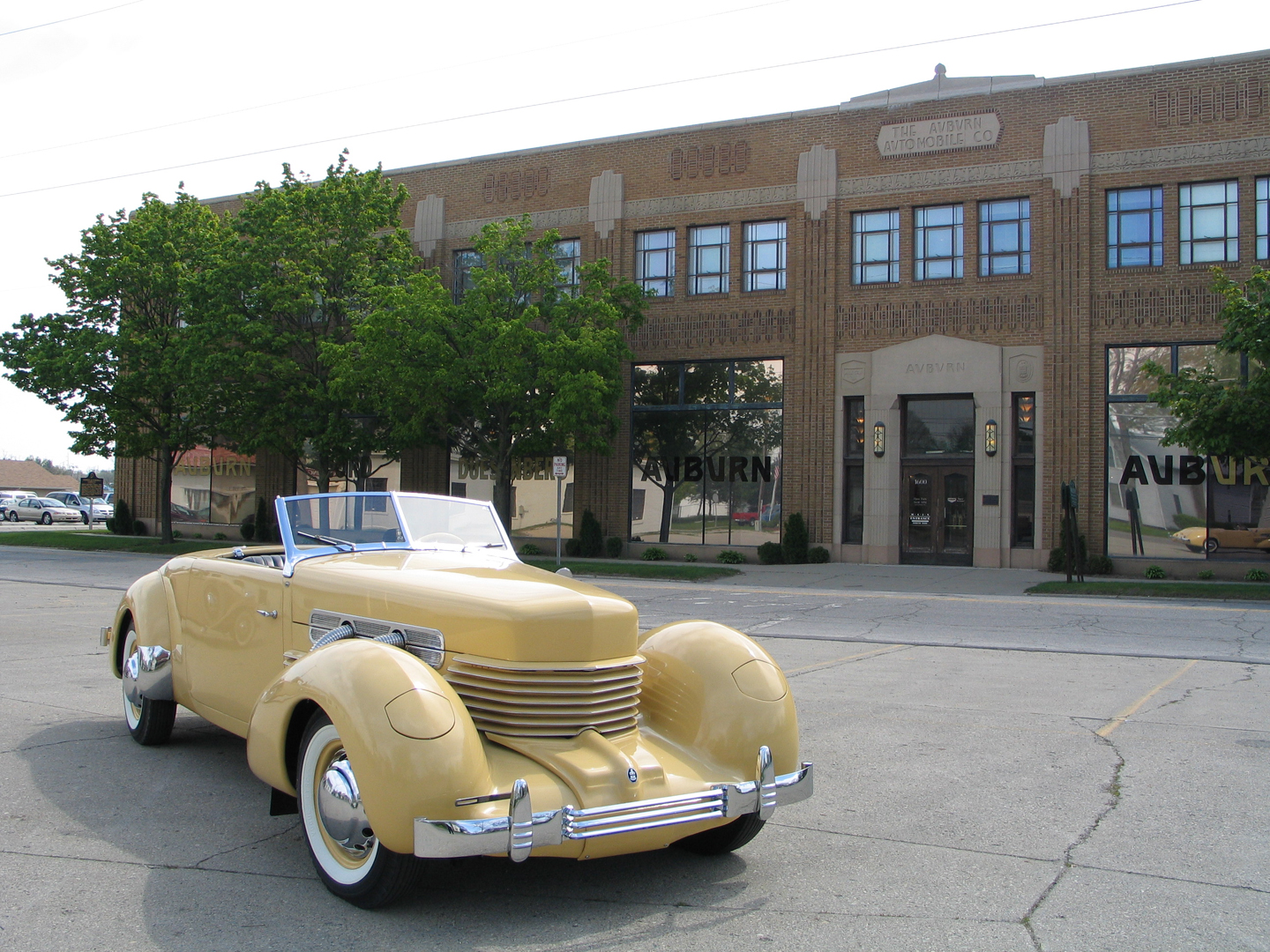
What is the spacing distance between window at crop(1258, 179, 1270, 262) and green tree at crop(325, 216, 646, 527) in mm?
15058

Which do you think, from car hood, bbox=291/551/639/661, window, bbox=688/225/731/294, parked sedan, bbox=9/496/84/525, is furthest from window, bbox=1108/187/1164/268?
parked sedan, bbox=9/496/84/525

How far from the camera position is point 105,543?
3466 centimetres

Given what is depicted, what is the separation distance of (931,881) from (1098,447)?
23141mm

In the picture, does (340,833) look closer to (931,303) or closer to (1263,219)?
(931,303)

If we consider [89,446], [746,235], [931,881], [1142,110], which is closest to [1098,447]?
[1142,110]

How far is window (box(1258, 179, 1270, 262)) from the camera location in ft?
80.0

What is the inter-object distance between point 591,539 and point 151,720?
23274 millimetres

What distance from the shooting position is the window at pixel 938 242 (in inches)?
1059

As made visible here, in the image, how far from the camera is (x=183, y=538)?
37031 mm

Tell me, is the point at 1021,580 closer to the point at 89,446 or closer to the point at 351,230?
the point at 351,230

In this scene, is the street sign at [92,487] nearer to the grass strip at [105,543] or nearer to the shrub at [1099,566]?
the grass strip at [105,543]

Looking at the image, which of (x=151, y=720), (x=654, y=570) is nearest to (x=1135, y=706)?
(x=151, y=720)

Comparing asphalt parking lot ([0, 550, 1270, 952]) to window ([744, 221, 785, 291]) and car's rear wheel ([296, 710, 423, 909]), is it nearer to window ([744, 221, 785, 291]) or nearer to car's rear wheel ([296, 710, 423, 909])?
car's rear wheel ([296, 710, 423, 909])

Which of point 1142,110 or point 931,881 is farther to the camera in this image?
point 1142,110
